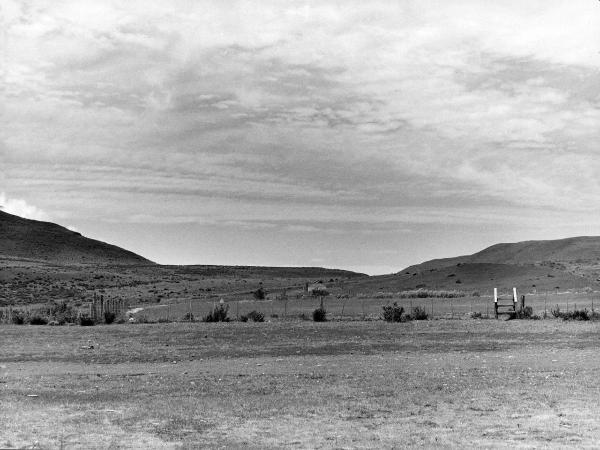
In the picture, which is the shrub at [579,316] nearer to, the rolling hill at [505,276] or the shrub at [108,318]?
the shrub at [108,318]

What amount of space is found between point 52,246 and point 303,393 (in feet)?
534

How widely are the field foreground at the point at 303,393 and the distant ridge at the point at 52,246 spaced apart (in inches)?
4924

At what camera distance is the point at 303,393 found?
1798cm

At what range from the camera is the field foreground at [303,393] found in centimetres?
1325

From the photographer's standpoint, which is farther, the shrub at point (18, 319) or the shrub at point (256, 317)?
the shrub at point (18, 319)

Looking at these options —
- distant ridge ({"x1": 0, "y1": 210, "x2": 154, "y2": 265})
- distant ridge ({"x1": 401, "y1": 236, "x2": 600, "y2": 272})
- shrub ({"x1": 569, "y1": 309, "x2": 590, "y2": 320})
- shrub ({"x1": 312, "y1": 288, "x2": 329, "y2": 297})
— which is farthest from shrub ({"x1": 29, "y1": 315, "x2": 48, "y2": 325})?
distant ridge ({"x1": 0, "y1": 210, "x2": 154, "y2": 265})

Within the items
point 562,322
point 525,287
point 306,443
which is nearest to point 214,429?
point 306,443

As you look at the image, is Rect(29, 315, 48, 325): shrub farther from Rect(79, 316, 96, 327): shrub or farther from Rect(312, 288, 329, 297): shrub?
Rect(312, 288, 329, 297): shrub

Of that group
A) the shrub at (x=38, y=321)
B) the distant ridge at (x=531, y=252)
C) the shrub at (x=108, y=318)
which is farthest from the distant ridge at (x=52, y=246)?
the shrub at (x=108, y=318)

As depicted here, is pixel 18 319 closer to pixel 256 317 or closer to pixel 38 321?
pixel 38 321

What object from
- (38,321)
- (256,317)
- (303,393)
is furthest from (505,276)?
(303,393)

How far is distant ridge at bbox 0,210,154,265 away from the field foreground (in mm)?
125080

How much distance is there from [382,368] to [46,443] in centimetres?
1231

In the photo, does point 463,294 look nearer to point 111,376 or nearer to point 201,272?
point 111,376
